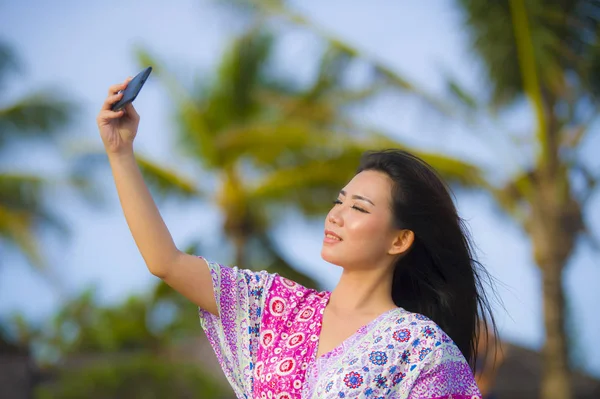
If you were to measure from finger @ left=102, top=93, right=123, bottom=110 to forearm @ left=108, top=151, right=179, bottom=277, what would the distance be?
0.14 metres

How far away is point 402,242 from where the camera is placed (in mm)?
2789

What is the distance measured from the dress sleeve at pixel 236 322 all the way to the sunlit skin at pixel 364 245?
0.78 feet

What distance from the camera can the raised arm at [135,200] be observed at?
2506 mm

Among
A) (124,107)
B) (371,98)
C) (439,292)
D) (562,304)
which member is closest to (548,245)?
(562,304)

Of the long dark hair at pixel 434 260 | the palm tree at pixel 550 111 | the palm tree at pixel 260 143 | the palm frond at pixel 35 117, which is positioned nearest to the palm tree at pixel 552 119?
the palm tree at pixel 550 111

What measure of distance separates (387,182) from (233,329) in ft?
2.14

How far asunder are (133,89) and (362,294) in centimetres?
92

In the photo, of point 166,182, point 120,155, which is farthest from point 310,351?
point 166,182

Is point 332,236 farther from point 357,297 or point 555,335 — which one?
point 555,335

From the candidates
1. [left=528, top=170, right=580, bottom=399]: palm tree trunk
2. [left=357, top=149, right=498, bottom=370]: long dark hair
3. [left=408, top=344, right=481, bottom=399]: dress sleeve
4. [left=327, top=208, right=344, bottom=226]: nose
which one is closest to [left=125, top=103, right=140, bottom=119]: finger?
[left=327, top=208, right=344, bottom=226]: nose

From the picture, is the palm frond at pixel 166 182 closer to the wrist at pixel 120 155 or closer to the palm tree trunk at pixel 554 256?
the palm tree trunk at pixel 554 256

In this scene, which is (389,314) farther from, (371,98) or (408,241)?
(371,98)

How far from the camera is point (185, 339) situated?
13.9 m

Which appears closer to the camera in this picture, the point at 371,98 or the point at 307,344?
the point at 307,344
